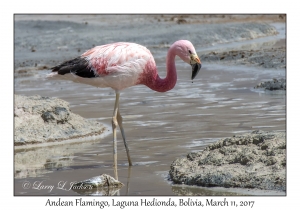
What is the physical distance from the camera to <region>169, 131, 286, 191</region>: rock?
6.39 metres

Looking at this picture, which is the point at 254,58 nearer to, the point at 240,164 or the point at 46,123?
the point at 46,123

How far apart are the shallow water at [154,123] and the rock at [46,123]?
0.35 meters

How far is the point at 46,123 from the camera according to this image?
966 cm

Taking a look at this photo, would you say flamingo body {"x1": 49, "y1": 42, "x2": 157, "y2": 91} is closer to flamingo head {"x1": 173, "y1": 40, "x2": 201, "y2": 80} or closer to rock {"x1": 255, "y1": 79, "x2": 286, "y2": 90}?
flamingo head {"x1": 173, "y1": 40, "x2": 201, "y2": 80}

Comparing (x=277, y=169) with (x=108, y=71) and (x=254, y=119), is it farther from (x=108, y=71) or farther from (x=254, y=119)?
(x=254, y=119)

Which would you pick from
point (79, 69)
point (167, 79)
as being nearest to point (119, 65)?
point (79, 69)

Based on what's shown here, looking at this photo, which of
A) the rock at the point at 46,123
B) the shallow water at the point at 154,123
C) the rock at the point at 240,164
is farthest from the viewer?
the rock at the point at 46,123

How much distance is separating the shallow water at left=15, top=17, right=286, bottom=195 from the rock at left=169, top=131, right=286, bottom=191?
0.72 ft

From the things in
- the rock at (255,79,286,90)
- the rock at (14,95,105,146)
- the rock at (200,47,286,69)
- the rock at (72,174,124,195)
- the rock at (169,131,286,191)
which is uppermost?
the rock at (200,47,286,69)

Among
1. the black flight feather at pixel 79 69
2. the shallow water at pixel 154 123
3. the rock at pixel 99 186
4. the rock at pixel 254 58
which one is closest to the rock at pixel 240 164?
the shallow water at pixel 154 123

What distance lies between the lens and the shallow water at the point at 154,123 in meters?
7.35

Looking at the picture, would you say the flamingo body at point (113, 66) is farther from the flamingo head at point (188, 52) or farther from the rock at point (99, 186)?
the rock at point (99, 186)

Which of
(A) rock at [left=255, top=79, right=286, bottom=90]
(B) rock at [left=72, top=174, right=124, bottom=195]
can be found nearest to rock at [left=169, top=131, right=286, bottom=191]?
(B) rock at [left=72, top=174, right=124, bottom=195]
